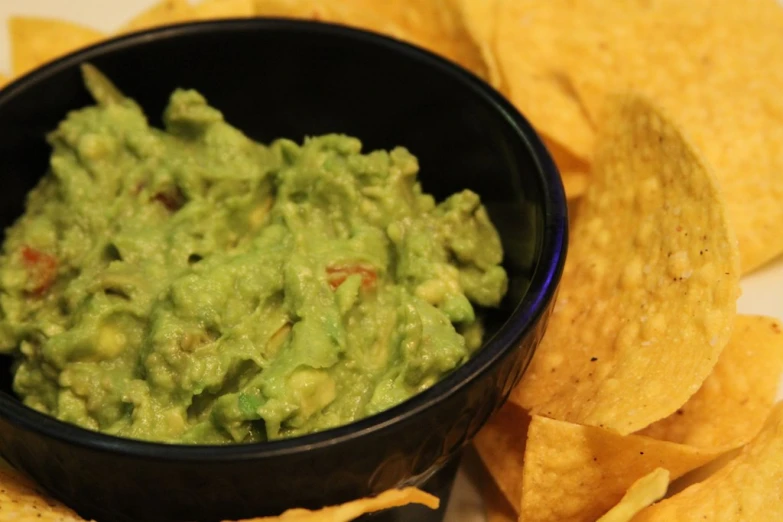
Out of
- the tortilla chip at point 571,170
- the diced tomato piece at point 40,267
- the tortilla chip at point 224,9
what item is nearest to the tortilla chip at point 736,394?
the tortilla chip at point 571,170

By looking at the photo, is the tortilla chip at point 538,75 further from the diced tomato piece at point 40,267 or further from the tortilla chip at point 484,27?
the diced tomato piece at point 40,267

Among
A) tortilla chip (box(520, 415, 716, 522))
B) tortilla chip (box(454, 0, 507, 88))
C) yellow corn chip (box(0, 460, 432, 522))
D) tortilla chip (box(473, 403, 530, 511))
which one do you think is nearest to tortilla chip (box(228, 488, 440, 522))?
yellow corn chip (box(0, 460, 432, 522))

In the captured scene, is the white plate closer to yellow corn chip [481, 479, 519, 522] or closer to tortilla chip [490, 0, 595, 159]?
yellow corn chip [481, 479, 519, 522]

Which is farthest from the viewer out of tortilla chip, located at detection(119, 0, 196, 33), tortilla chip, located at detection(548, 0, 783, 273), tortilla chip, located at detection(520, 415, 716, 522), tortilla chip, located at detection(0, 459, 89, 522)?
tortilla chip, located at detection(119, 0, 196, 33)

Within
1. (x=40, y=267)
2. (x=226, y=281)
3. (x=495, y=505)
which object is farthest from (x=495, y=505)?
(x=40, y=267)

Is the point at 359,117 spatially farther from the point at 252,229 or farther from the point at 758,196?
the point at 758,196
